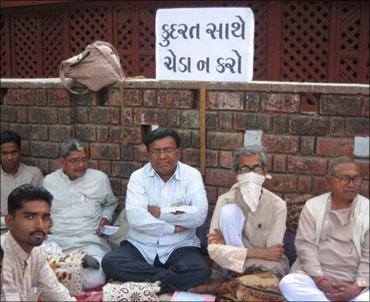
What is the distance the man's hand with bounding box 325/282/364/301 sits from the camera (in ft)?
11.4

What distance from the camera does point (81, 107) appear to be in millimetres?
5082

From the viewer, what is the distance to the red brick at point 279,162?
443 centimetres

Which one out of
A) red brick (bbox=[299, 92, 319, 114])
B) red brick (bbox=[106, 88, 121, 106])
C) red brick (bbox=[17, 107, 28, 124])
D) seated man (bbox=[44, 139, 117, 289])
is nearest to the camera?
red brick (bbox=[299, 92, 319, 114])

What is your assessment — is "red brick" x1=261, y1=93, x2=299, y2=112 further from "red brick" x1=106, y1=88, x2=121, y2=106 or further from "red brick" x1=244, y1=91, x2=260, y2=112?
Result: "red brick" x1=106, y1=88, x2=121, y2=106

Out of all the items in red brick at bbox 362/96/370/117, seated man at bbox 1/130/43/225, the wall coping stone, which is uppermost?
the wall coping stone

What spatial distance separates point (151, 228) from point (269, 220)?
37.3 inches

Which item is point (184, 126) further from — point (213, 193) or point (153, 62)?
point (153, 62)

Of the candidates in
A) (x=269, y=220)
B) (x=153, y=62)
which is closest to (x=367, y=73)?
(x=153, y=62)

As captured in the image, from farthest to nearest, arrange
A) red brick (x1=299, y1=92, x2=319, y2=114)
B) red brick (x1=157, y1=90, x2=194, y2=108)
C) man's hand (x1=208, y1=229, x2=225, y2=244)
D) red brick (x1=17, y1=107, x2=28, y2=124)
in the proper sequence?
red brick (x1=17, y1=107, x2=28, y2=124), red brick (x1=157, y1=90, x2=194, y2=108), red brick (x1=299, y1=92, x2=319, y2=114), man's hand (x1=208, y1=229, x2=225, y2=244)

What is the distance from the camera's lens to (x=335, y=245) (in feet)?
11.9

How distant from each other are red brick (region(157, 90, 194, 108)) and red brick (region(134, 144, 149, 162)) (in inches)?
18.0

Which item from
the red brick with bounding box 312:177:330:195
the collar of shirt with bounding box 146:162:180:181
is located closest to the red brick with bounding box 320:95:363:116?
the red brick with bounding box 312:177:330:195

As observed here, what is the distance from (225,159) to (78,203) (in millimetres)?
1394

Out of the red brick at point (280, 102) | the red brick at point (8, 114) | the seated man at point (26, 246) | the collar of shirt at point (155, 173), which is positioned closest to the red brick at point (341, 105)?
the red brick at point (280, 102)
